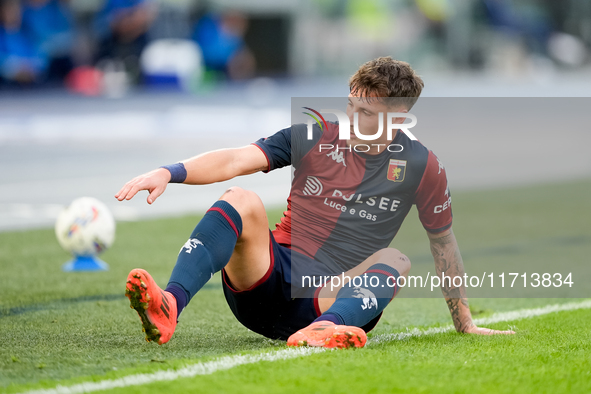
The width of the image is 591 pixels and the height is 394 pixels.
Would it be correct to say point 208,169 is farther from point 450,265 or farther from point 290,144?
point 450,265

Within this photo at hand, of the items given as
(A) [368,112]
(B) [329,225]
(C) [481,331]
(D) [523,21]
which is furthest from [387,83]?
(D) [523,21]

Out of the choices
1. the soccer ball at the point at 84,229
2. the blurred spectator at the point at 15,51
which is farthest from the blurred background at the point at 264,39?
the soccer ball at the point at 84,229

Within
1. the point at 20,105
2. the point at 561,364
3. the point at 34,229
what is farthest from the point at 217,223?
the point at 20,105

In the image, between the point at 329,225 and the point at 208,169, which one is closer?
the point at 208,169

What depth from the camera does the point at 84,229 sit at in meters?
5.80

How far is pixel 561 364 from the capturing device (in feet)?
10.6

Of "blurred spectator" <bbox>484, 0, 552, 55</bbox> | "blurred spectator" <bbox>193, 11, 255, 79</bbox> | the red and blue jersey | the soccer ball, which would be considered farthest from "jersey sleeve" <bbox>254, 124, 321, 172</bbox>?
"blurred spectator" <bbox>484, 0, 552, 55</bbox>

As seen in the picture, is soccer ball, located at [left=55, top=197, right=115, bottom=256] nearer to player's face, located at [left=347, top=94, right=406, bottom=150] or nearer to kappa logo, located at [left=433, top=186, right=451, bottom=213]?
player's face, located at [left=347, top=94, right=406, bottom=150]

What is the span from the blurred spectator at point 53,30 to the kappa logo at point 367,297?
1748cm

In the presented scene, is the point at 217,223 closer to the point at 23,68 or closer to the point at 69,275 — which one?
the point at 69,275

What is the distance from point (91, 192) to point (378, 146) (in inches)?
267

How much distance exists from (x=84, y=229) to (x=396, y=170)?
303 centimetres

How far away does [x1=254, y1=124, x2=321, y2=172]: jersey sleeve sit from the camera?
11.6 ft

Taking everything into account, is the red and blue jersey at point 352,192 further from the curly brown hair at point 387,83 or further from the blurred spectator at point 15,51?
the blurred spectator at point 15,51
